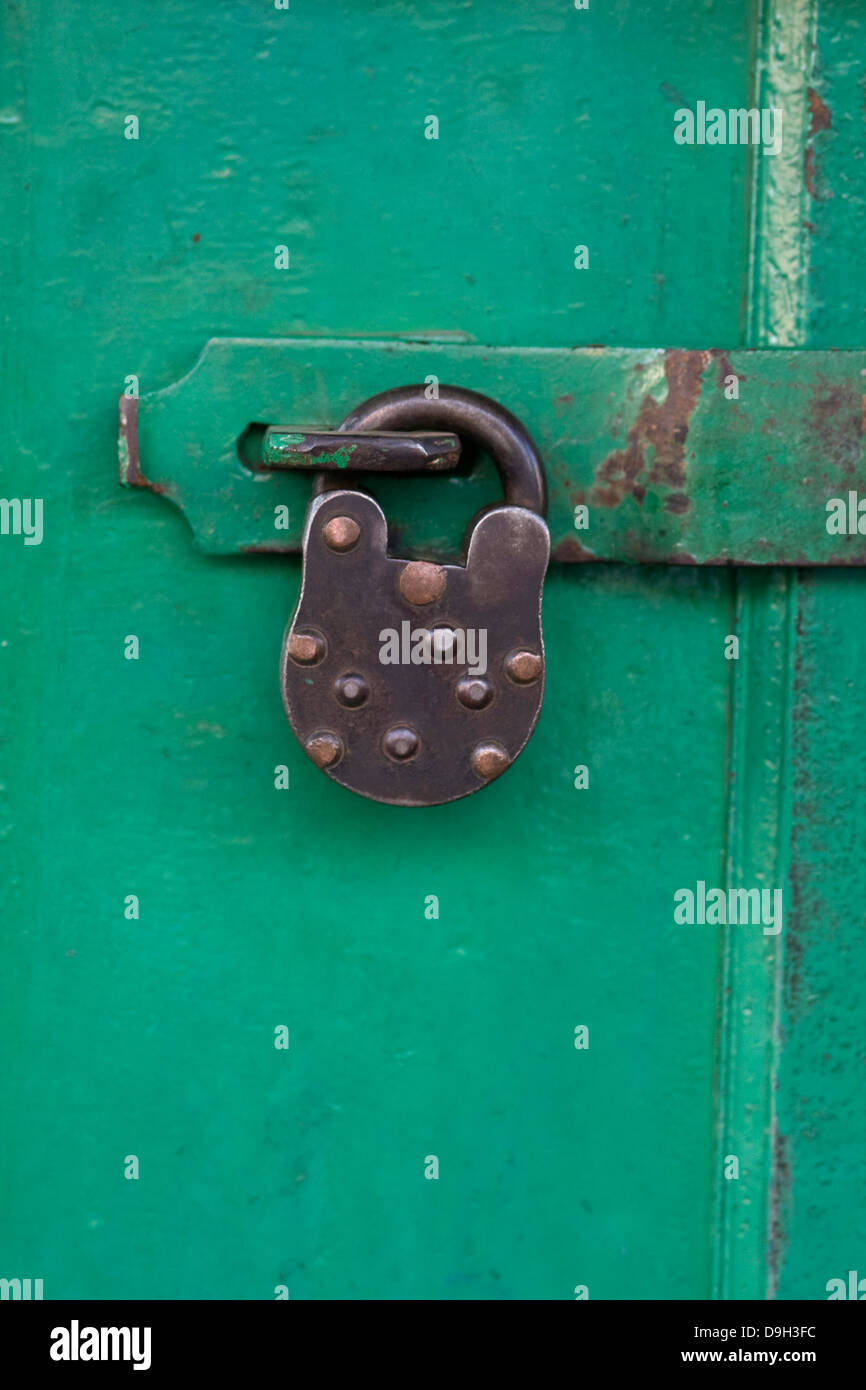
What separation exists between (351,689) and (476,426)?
0.15m

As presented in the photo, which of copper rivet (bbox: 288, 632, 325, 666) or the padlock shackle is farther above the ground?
the padlock shackle

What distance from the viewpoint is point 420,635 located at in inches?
22.3

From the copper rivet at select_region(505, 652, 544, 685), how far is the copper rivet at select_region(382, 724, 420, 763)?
61 millimetres

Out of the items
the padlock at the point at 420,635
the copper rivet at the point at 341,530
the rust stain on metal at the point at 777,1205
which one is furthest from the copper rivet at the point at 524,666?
the rust stain on metal at the point at 777,1205

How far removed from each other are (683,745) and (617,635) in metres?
0.08

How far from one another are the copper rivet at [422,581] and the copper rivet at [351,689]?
0.05m

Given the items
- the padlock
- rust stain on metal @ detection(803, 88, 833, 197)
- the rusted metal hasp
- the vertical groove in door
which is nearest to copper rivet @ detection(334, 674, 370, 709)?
the padlock

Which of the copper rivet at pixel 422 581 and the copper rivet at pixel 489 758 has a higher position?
the copper rivet at pixel 422 581

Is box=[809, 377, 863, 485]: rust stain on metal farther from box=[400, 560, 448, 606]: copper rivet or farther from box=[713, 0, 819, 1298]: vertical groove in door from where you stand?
box=[400, 560, 448, 606]: copper rivet

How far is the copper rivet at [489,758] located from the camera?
576 mm

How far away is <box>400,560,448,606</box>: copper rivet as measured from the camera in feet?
1.83

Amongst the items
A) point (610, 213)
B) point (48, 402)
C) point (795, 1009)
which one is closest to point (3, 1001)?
point (48, 402)

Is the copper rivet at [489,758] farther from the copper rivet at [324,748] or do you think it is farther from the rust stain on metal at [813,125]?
the rust stain on metal at [813,125]

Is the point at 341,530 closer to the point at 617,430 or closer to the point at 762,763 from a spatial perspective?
the point at 617,430
